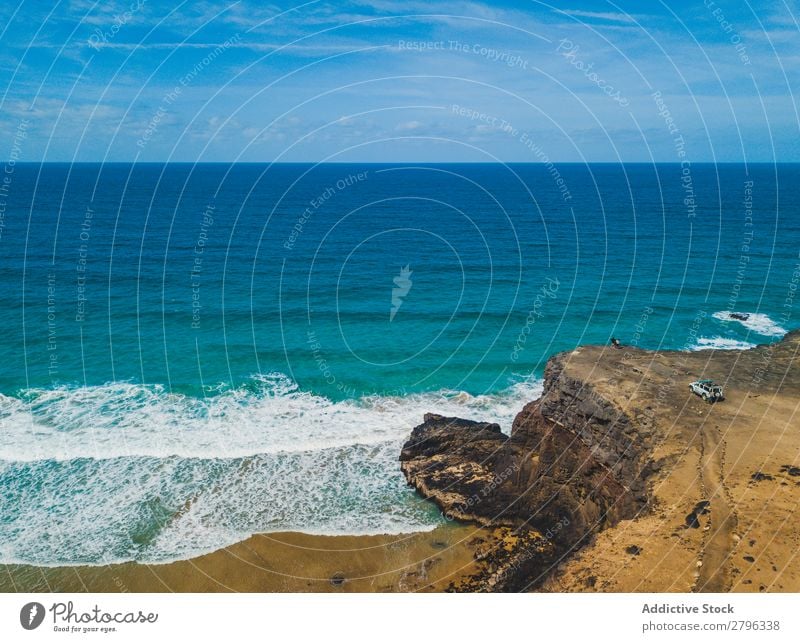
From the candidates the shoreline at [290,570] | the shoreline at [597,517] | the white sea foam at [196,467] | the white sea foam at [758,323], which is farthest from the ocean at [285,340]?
the shoreline at [597,517]

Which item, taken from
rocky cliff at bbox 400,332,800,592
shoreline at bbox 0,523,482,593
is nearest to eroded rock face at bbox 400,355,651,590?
rocky cliff at bbox 400,332,800,592

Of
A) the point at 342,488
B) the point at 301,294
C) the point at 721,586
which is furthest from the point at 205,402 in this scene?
the point at 721,586

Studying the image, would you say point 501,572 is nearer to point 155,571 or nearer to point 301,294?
point 155,571

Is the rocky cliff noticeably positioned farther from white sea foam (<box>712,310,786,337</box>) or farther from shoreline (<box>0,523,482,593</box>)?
white sea foam (<box>712,310,786,337</box>)

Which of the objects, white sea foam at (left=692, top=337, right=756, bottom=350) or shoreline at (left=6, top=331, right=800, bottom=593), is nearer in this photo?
shoreline at (left=6, top=331, right=800, bottom=593)

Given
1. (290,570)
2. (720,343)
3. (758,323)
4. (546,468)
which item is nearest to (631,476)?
(546,468)
